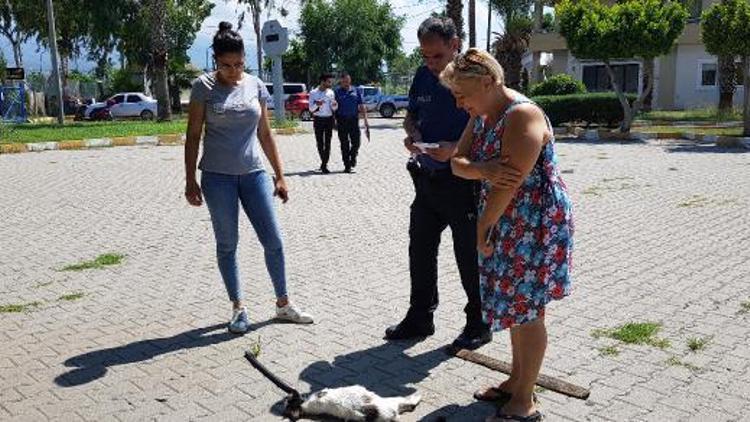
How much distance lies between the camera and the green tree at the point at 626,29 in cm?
1842

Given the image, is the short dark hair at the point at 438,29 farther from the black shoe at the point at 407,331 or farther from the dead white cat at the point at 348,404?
the dead white cat at the point at 348,404

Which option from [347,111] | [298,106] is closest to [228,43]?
[347,111]

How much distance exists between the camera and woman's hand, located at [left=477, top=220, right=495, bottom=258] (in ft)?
10.0

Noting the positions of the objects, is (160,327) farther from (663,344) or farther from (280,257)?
(663,344)

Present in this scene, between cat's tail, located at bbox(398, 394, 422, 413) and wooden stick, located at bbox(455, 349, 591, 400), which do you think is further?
wooden stick, located at bbox(455, 349, 591, 400)

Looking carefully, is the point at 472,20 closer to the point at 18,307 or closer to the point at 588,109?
the point at 588,109

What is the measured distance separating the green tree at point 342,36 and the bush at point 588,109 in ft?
92.2

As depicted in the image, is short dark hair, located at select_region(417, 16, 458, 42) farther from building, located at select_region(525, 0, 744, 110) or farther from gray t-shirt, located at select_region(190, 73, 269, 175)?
building, located at select_region(525, 0, 744, 110)

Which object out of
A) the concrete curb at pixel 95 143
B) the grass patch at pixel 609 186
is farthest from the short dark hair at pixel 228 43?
the concrete curb at pixel 95 143

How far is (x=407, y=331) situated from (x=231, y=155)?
1538 mm

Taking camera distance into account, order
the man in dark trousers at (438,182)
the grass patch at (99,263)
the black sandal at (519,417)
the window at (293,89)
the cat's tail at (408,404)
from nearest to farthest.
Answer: the black sandal at (519,417), the cat's tail at (408,404), the man in dark trousers at (438,182), the grass patch at (99,263), the window at (293,89)

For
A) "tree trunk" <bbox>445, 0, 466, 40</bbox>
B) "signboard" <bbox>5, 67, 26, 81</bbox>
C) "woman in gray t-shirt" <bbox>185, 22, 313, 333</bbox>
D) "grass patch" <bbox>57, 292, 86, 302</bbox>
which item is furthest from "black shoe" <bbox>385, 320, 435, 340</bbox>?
"signboard" <bbox>5, 67, 26, 81</bbox>

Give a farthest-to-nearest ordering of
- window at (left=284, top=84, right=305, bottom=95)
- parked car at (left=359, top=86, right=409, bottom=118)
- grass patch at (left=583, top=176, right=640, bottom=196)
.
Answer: parked car at (left=359, top=86, right=409, bottom=118) < window at (left=284, top=84, right=305, bottom=95) < grass patch at (left=583, top=176, right=640, bottom=196)

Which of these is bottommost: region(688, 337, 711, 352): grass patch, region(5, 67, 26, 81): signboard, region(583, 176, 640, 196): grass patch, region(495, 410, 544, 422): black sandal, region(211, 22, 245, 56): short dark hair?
region(688, 337, 711, 352): grass patch
